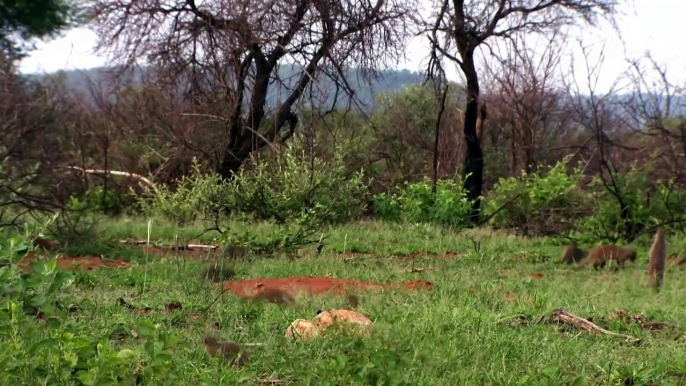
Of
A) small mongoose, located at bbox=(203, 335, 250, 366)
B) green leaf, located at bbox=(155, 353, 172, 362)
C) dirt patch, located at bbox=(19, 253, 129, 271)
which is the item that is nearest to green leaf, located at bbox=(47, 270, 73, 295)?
small mongoose, located at bbox=(203, 335, 250, 366)

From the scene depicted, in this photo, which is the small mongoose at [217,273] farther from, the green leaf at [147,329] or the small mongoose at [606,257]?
the small mongoose at [606,257]

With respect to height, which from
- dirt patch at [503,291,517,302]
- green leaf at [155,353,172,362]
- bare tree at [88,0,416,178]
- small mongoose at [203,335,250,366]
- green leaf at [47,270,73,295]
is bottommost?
dirt patch at [503,291,517,302]

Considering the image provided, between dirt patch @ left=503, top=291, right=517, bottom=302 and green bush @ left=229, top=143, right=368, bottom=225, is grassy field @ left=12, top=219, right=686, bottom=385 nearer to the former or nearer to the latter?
dirt patch @ left=503, top=291, right=517, bottom=302

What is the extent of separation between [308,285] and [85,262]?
2.36 m

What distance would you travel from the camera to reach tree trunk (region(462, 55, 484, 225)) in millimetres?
13695

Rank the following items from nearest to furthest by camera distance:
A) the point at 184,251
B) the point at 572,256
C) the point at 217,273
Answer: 1. the point at 217,273
2. the point at 184,251
3. the point at 572,256

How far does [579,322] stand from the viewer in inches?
184

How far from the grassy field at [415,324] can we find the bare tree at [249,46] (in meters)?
3.70

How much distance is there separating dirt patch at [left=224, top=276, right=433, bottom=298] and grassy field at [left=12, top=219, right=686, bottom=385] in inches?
7.9

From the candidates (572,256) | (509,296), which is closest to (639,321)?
(509,296)

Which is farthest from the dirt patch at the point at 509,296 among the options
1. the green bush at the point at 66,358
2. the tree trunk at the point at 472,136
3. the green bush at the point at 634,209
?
the tree trunk at the point at 472,136

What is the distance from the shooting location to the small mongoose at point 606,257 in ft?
25.8

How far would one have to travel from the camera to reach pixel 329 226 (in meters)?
10.4

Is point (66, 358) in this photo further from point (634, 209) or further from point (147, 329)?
point (634, 209)
